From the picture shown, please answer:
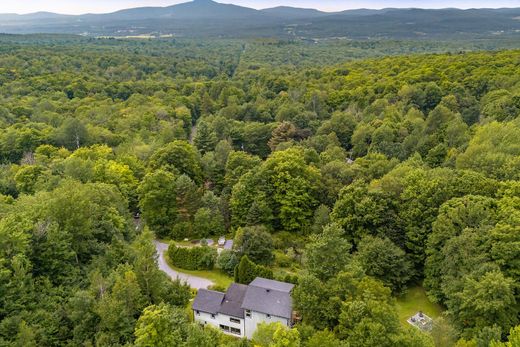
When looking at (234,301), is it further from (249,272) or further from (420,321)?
(420,321)

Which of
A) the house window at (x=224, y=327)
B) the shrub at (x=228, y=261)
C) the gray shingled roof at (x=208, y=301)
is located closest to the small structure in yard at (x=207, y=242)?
the shrub at (x=228, y=261)

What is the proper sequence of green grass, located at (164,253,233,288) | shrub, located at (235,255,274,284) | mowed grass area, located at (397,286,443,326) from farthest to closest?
green grass, located at (164,253,233,288), shrub, located at (235,255,274,284), mowed grass area, located at (397,286,443,326)

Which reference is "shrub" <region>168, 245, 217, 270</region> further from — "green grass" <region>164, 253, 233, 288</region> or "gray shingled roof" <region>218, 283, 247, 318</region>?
"gray shingled roof" <region>218, 283, 247, 318</region>

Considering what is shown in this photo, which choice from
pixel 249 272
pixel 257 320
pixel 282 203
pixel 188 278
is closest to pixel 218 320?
pixel 257 320

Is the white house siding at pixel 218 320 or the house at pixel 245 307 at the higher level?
the house at pixel 245 307

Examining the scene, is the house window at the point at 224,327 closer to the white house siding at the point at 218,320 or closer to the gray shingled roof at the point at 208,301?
the white house siding at the point at 218,320

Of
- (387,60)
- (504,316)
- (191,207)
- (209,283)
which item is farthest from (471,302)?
(387,60)

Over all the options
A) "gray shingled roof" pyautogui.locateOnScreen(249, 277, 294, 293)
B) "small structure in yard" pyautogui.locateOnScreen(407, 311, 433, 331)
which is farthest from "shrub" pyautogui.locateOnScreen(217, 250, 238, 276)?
"small structure in yard" pyautogui.locateOnScreen(407, 311, 433, 331)
